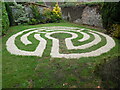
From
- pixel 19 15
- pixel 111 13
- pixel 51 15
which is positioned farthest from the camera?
pixel 51 15

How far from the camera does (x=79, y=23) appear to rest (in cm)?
1280

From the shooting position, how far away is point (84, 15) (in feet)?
39.5

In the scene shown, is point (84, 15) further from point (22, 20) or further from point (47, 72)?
point (47, 72)

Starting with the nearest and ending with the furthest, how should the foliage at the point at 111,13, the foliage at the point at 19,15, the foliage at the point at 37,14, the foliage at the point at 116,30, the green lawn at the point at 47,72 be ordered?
Answer: the green lawn at the point at 47,72 → the foliage at the point at 111,13 → the foliage at the point at 116,30 → the foliage at the point at 19,15 → the foliage at the point at 37,14

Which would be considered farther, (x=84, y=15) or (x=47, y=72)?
(x=84, y=15)

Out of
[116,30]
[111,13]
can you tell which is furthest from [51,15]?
[116,30]

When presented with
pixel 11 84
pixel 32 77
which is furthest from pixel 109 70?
pixel 11 84

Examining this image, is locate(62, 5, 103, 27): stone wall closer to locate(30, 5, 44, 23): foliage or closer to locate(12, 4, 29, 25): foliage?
locate(30, 5, 44, 23): foliage

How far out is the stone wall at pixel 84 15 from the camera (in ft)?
34.4

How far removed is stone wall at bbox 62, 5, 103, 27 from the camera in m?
10.5

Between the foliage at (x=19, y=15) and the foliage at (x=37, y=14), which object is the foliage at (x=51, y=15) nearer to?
the foliage at (x=37, y=14)

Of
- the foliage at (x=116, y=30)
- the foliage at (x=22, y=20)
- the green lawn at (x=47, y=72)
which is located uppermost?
the foliage at (x=22, y=20)

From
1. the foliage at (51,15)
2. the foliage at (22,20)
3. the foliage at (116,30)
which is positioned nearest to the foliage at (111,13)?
the foliage at (116,30)

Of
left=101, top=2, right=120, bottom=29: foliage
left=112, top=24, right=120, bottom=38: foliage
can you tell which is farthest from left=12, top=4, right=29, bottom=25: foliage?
left=112, top=24, right=120, bottom=38: foliage
